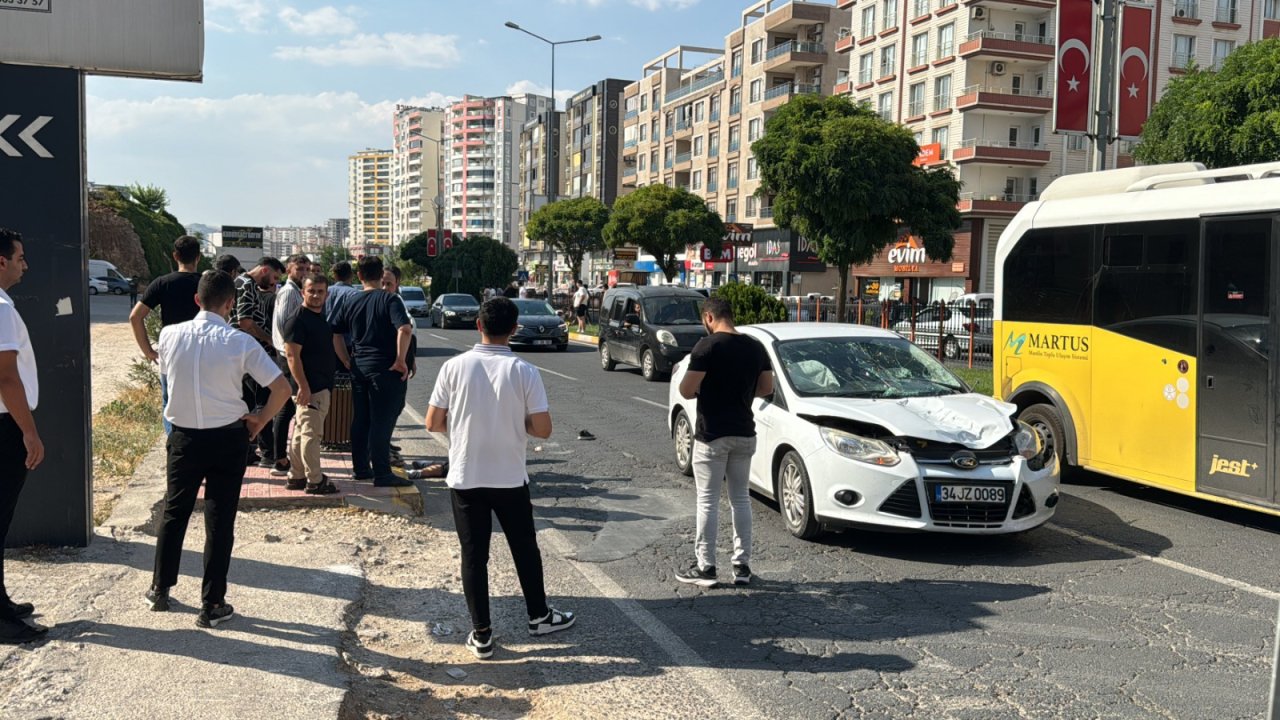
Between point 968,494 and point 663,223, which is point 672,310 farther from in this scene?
point 663,223

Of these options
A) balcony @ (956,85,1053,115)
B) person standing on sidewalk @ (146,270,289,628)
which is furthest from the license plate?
balcony @ (956,85,1053,115)

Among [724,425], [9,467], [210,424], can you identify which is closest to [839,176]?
[724,425]

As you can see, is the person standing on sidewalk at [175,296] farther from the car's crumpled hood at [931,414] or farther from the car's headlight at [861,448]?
the car's headlight at [861,448]

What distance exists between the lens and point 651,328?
19.8 m

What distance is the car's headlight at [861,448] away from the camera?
22.3 feet

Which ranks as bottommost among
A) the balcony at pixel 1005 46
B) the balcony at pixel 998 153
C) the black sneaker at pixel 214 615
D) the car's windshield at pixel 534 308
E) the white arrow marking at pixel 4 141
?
the black sneaker at pixel 214 615

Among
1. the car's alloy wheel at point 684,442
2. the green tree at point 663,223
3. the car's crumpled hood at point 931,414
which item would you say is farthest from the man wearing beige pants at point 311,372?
the green tree at point 663,223

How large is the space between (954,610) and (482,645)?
2.69 meters

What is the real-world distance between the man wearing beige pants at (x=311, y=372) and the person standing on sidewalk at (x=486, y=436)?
297cm

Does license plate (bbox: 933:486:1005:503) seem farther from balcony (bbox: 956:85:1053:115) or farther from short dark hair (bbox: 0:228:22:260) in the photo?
balcony (bbox: 956:85:1053:115)

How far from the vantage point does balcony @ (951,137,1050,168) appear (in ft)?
161

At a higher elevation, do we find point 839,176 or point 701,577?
point 839,176

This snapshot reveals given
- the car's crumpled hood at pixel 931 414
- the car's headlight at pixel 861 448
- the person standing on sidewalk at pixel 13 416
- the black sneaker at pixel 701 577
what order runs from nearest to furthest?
the person standing on sidewalk at pixel 13 416 < the black sneaker at pixel 701 577 < the car's headlight at pixel 861 448 < the car's crumpled hood at pixel 931 414

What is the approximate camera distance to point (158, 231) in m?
80.2
